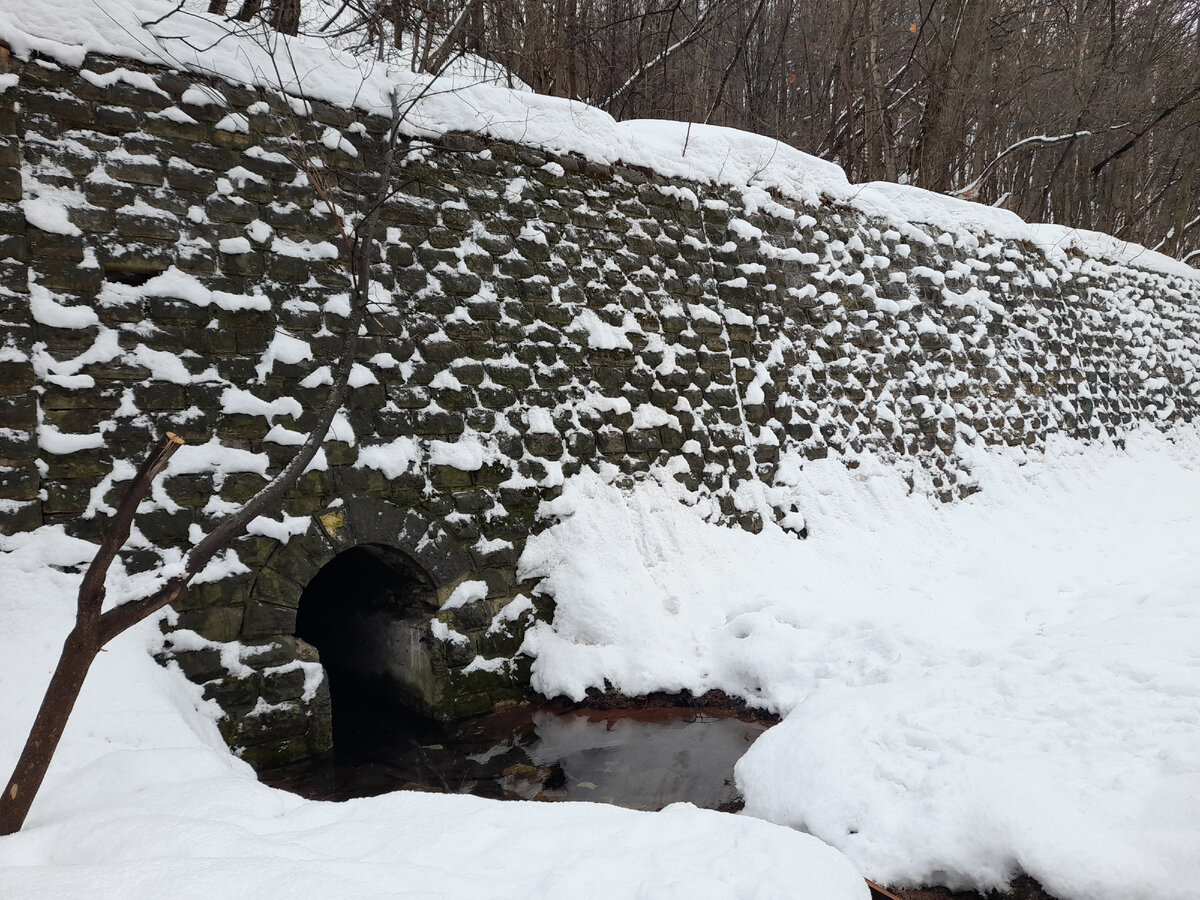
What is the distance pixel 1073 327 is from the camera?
9.62m

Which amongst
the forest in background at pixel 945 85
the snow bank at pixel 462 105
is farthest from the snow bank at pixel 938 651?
the forest in background at pixel 945 85

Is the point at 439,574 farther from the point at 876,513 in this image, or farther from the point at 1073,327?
the point at 1073,327

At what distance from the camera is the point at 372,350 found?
4355 mm

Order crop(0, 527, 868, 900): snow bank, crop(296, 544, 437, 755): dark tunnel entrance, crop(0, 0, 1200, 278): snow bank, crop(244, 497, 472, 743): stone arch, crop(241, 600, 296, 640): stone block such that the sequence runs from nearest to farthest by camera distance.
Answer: crop(0, 527, 868, 900): snow bank < crop(0, 0, 1200, 278): snow bank < crop(241, 600, 296, 640): stone block < crop(244, 497, 472, 743): stone arch < crop(296, 544, 437, 755): dark tunnel entrance

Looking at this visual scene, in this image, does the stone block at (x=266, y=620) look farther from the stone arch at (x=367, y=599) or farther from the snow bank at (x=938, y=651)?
the snow bank at (x=938, y=651)

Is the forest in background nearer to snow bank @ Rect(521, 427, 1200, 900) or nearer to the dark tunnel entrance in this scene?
snow bank @ Rect(521, 427, 1200, 900)

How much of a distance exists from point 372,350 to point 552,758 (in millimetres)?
2431

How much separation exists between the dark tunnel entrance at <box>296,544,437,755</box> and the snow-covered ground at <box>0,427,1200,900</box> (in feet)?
2.37

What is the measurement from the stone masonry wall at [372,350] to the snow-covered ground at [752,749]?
316 millimetres

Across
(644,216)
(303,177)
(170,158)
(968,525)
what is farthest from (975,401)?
(170,158)

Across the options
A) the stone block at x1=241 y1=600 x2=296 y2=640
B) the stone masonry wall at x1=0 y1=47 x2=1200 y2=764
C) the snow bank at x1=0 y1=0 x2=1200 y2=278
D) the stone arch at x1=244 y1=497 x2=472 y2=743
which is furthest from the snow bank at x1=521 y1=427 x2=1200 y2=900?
the snow bank at x1=0 y1=0 x2=1200 y2=278

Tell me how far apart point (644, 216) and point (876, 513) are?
3177 millimetres

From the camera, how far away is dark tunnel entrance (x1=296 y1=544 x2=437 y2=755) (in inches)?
176

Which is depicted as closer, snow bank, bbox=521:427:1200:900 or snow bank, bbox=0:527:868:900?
snow bank, bbox=0:527:868:900
